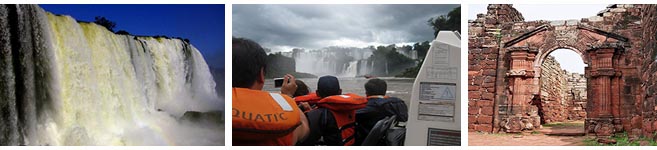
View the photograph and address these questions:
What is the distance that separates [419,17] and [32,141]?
4.61 m

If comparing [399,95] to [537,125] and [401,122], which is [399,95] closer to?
[401,122]

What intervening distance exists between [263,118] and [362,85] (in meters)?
1.35

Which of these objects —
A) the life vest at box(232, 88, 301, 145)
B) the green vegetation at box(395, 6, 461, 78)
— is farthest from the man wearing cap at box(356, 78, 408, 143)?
the life vest at box(232, 88, 301, 145)

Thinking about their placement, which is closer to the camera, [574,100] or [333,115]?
[333,115]

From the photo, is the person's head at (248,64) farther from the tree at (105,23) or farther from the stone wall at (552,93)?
the stone wall at (552,93)

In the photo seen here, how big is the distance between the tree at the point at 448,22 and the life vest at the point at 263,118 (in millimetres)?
1883

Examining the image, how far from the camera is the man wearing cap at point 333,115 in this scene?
775 centimetres

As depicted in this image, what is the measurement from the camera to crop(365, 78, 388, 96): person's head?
7.85 m

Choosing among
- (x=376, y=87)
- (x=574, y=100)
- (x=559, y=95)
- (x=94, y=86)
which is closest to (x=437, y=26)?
(x=376, y=87)

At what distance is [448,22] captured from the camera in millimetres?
7703

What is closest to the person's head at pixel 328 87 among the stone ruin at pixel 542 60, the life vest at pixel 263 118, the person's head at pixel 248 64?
the life vest at pixel 263 118

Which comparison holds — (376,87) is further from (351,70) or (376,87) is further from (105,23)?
(105,23)

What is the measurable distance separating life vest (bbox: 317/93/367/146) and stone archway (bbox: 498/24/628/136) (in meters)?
3.64

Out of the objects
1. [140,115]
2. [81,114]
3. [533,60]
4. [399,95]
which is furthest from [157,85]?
[533,60]
